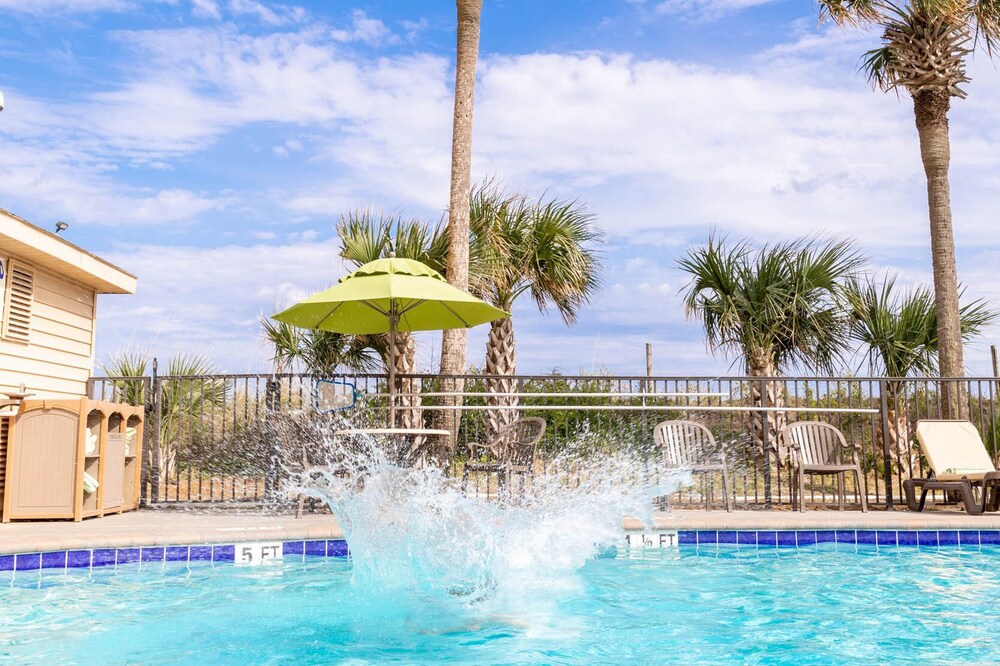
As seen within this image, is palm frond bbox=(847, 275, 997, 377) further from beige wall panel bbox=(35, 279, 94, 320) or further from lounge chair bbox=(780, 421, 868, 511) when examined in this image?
beige wall panel bbox=(35, 279, 94, 320)

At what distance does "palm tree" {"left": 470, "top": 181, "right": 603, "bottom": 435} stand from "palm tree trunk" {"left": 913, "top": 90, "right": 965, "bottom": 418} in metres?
4.73

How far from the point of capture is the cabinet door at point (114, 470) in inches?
316

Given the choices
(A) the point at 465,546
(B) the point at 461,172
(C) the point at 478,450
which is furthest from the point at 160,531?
(B) the point at 461,172

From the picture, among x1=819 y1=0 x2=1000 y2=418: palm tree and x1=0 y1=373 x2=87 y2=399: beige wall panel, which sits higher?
x1=819 y1=0 x2=1000 y2=418: palm tree

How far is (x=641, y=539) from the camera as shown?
7133mm

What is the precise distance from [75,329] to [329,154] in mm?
3504

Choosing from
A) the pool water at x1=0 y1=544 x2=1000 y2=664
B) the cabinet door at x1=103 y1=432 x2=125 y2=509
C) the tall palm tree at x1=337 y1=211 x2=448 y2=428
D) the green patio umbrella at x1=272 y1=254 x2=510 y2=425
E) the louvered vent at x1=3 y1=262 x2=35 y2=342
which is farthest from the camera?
the tall palm tree at x1=337 y1=211 x2=448 y2=428

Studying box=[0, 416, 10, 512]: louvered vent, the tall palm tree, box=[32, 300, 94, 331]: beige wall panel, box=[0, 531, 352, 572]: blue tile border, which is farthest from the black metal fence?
box=[0, 531, 352, 572]: blue tile border

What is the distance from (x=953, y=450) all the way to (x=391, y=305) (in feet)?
19.7

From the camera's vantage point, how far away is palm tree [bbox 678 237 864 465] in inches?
492

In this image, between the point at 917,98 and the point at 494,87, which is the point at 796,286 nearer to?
the point at 917,98

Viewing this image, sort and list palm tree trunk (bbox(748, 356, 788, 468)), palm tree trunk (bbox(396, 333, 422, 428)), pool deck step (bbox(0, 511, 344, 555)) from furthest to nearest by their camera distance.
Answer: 1. palm tree trunk (bbox(748, 356, 788, 468))
2. palm tree trunk (bbox(396, 333, 422, 428))
3. pool deck step (bbox(0, 511, 344, 555))

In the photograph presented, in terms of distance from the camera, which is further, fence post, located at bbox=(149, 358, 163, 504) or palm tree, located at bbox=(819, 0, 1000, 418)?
palm tree, located at bbox=(819, 0, 1000, 418)

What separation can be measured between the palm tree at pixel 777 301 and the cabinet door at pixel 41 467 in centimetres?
887
